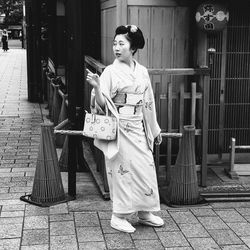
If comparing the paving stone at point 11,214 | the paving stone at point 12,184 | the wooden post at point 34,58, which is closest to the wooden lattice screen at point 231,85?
the paving stone at point 12,184

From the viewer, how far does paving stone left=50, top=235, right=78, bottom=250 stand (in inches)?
188

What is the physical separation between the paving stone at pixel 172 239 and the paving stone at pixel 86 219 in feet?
2.37

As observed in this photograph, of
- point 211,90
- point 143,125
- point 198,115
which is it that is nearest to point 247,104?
point 211,90

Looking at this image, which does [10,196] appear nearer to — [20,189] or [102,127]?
[20,189]

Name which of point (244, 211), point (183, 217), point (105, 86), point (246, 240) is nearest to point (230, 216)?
point (244, 211)

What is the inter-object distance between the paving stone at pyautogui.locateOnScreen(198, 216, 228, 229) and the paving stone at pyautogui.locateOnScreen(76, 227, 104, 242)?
1.13 metres

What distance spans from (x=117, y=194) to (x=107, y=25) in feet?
10.2

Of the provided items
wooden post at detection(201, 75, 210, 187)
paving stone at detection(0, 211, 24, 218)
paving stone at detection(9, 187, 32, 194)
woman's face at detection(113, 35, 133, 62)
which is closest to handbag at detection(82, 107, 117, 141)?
Answer: woman's face at detection(113, 35, 133, 62)

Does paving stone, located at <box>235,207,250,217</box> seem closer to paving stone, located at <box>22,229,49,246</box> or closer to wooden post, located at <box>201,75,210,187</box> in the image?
wooden post, located at <box>201,75,210,187</box>

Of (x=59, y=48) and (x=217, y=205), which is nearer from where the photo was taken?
(x=217, y=205)

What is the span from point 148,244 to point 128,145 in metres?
0.98

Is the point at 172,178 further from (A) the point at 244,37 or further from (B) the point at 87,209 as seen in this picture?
(A) the point at 244,37

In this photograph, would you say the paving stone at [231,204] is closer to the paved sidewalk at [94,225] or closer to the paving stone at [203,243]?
the paved sidewalk at [94,225]

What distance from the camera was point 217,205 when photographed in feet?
19.7
